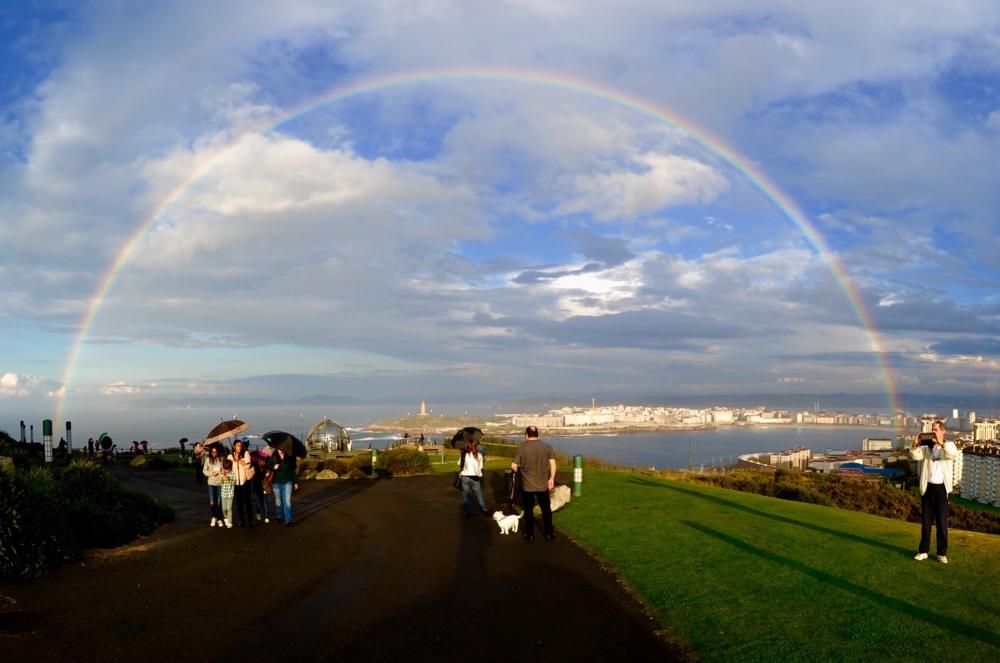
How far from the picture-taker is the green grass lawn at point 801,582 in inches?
270

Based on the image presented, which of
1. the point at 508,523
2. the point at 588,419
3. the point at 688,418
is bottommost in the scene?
the point at 688,418

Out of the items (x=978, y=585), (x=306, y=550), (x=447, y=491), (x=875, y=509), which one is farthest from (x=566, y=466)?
(x=978, y=585)

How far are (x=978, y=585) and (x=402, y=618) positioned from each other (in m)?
6.80

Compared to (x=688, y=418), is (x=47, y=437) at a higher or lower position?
higher

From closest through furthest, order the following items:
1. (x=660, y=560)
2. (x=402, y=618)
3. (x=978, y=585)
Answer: (x=402, y=618), (x=978, y=585), (x=660, y=560)

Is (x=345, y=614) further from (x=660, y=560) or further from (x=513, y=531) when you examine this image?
(x=513, y=531)

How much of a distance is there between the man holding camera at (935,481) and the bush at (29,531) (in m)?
12.1

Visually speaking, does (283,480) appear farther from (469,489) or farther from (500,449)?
(500,449)

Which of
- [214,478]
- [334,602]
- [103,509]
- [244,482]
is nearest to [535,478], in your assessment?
[334,602]

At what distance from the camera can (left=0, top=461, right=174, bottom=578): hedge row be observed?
992cm

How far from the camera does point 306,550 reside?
41.1ft

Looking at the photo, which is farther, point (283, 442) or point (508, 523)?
point (283, 442)

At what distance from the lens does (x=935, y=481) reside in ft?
34.2

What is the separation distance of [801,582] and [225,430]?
15496mm
